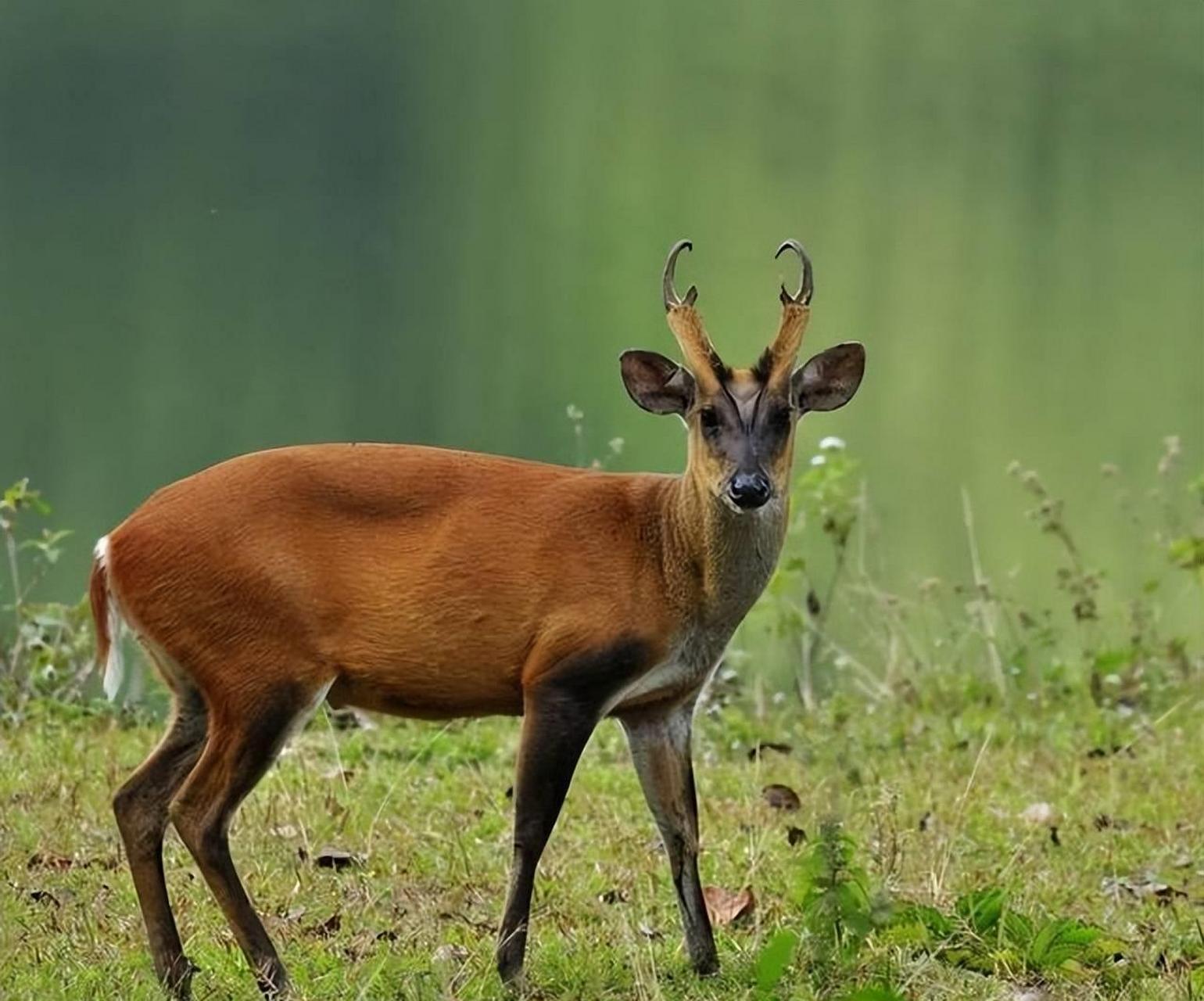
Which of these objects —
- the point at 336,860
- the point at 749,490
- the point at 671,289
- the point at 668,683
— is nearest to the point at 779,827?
the point at 336,860

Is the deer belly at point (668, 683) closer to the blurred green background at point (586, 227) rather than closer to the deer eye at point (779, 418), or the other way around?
the deer eye at point (779, 418)

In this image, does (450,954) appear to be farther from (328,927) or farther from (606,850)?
(606,850)

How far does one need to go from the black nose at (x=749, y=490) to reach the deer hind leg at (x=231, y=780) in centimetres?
91

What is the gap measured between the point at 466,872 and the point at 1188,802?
209 cm

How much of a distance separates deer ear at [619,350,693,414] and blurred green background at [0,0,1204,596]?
5741 millimetres

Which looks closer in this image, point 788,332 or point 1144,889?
point 788,332

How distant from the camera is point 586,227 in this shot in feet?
53.9

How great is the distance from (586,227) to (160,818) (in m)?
11.8

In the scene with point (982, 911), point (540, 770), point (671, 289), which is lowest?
point (982, 911)

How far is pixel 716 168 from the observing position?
17.2m

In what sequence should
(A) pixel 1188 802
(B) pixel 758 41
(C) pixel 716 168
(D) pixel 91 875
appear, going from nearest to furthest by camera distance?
(D) pixel 91 875 < (A) pixel 1188 802 < (C) pixel 716 168 < (B) pixel 758 41

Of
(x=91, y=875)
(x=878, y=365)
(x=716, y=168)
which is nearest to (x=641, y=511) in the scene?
(x=91, y=875)

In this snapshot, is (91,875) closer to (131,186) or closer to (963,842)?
(963,842)

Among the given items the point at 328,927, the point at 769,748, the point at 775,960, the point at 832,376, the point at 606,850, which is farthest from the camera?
the point at 769,748
